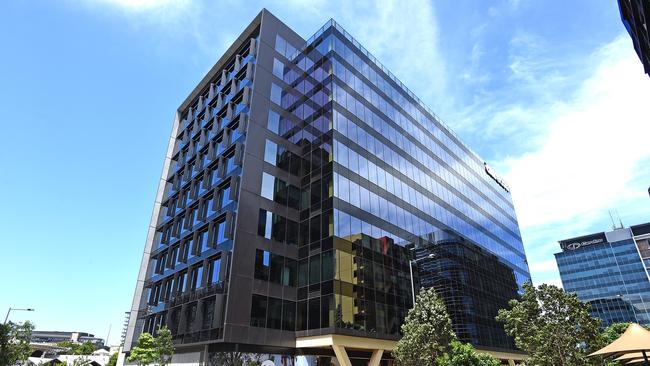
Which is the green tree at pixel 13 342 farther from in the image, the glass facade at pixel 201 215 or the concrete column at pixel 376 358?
the concrete column at pixel 376 358

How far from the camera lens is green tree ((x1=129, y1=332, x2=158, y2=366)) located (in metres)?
29.7

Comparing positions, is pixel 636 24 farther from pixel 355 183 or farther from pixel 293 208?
pixel 293 208

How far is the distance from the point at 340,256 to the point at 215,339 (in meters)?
11.2

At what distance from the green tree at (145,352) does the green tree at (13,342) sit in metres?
17.2

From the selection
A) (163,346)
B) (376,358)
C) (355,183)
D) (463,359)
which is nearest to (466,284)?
(376,358)

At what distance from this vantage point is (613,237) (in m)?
149

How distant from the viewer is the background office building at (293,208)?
97.8ft

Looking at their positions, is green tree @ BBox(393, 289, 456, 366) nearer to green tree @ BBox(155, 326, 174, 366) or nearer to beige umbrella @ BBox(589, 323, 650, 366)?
beige umbrella @ BBox(589, 323, 650, 366)

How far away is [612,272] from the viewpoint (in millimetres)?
143750

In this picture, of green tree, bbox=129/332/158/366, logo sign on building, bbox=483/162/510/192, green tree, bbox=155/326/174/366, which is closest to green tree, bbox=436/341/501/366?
green tree, bbox=155/326/174/366

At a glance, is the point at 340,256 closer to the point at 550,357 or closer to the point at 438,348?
the point at 438,348

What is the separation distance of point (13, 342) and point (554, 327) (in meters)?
55.0

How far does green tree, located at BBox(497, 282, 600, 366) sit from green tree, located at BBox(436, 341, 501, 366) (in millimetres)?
2617

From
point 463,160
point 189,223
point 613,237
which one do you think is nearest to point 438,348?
point 189,223
